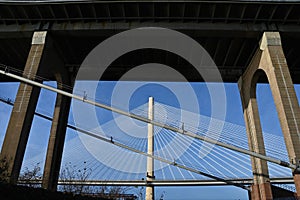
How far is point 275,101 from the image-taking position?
1612cm

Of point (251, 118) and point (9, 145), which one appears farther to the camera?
point (251, 118)

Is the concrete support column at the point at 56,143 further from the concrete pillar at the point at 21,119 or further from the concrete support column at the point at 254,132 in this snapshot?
the concrete support column at the point at 254,132

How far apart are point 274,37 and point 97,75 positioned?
14.0m

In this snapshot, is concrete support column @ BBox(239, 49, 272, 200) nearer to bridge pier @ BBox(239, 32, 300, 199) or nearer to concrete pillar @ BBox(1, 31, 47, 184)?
bridge pier @ BBox(239, 32, 300, 199)

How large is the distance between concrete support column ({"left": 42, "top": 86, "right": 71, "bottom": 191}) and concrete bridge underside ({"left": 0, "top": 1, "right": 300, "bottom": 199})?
0.07 metres

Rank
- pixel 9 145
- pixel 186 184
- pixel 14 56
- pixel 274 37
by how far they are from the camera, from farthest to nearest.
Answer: pixel 186 184 → pixel 14 56 → pixel 274 37 → pixel 9 145

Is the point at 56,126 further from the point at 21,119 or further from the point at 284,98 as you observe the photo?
the point at 284,98

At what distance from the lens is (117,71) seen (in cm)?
2309

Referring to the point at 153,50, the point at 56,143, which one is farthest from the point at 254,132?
the point at 56,143

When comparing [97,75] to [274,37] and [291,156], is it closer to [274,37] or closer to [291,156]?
[274,37]

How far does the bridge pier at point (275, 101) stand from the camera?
576 inches

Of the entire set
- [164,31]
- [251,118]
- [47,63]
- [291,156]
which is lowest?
[291,156]

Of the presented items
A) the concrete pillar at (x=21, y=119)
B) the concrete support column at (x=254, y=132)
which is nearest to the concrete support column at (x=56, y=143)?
the concrete pillar at (x=21, y=119)

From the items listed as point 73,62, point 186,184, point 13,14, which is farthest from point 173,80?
point 186,184
